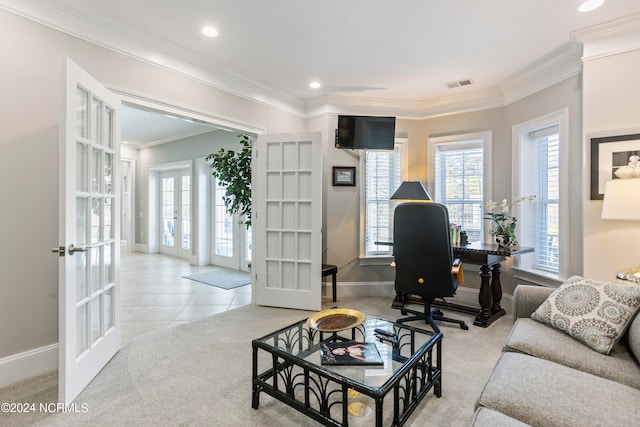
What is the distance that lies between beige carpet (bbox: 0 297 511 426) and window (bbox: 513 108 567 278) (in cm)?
99

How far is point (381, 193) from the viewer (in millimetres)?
4250

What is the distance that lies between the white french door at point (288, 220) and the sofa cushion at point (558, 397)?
2.34 m

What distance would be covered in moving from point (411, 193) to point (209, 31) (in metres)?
2.57

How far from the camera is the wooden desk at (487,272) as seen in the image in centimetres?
307

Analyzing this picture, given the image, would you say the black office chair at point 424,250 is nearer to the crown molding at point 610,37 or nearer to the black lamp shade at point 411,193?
the black lamp shade at point 411,193

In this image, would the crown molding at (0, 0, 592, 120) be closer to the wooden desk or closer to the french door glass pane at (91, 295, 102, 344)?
the wooden desk

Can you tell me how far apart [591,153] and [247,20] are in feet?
9.83

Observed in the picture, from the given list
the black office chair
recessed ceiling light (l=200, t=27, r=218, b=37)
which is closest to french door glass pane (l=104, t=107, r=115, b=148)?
recessed ceiling light (l=200, t=27, r=218, b=37)

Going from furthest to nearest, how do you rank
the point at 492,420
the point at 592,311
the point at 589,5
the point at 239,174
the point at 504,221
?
the point at 239,174 → the point at 504,221 → the point at 589,5 → the point at 592,311 → the point at 492,420

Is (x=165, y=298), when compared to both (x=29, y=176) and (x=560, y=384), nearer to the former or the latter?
(x=29, y=176)

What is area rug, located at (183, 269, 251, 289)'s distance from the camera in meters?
4.66

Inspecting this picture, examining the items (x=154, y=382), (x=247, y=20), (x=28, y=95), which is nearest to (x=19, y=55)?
(x=28, y=95)

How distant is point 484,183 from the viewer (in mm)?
3828

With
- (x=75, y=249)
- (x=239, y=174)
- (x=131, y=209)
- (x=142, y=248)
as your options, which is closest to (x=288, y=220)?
(x=239, y=174)
